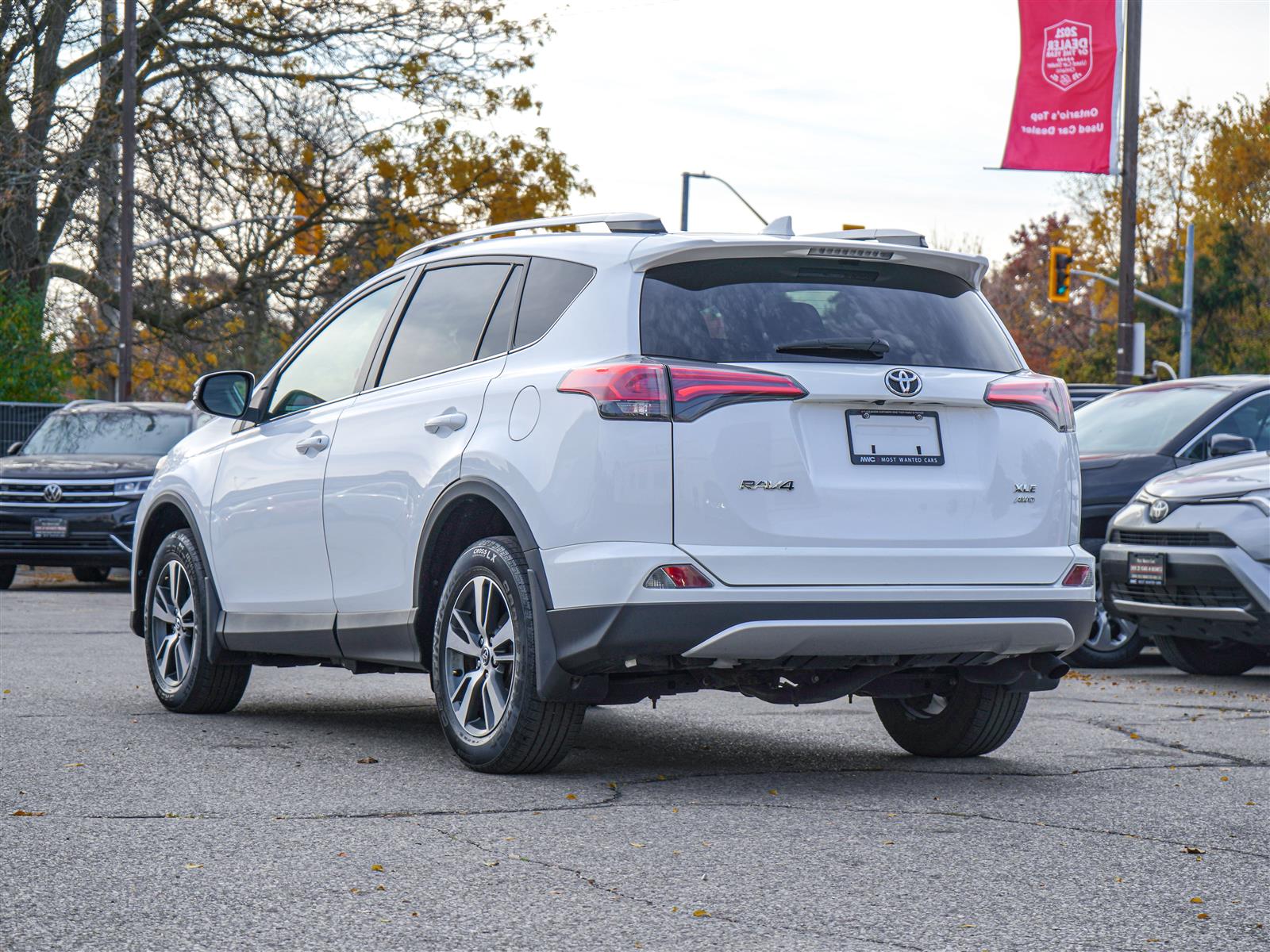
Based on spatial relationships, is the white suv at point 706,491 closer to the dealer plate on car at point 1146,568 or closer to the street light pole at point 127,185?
the dealer plate on car at point 1146,568

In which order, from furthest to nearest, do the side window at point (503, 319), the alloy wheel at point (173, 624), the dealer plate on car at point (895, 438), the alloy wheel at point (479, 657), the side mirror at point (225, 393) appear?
1. the alloy wheel at point (173, 624)
2. the side mirror at point (225, 393)
3. the side window at point (503, 319)
4. the alloy wheel at point (479, 657)
5. the dealer plate on car at point (895, 438)

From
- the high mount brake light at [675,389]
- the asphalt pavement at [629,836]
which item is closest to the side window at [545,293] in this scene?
the high mount brake light at [675,389]

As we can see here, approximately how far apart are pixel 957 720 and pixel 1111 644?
16.2 ft

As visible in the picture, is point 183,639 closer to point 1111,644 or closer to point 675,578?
point 675,578

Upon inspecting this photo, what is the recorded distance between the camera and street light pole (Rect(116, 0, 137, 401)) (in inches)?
1011

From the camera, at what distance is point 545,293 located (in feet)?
20.2

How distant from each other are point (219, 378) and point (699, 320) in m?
2.85

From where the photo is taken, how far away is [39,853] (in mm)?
4547

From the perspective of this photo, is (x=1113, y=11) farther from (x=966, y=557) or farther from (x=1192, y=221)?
(x=1192, y=221)

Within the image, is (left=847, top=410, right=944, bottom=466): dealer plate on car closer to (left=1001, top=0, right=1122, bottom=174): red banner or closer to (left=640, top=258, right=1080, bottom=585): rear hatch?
(left=640, top=258, right=1080, bottom=585): rear hatch

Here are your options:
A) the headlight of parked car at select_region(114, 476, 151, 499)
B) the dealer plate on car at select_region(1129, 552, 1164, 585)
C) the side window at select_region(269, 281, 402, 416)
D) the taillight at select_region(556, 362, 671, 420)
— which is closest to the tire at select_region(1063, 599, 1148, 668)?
the dealer plate on car at select_region(1129, 552, 1164, 585)

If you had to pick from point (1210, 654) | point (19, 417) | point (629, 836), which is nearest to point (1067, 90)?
point (1210, 654)

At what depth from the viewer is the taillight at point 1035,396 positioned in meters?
5.91

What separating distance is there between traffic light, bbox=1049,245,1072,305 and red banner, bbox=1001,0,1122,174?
9.65m
